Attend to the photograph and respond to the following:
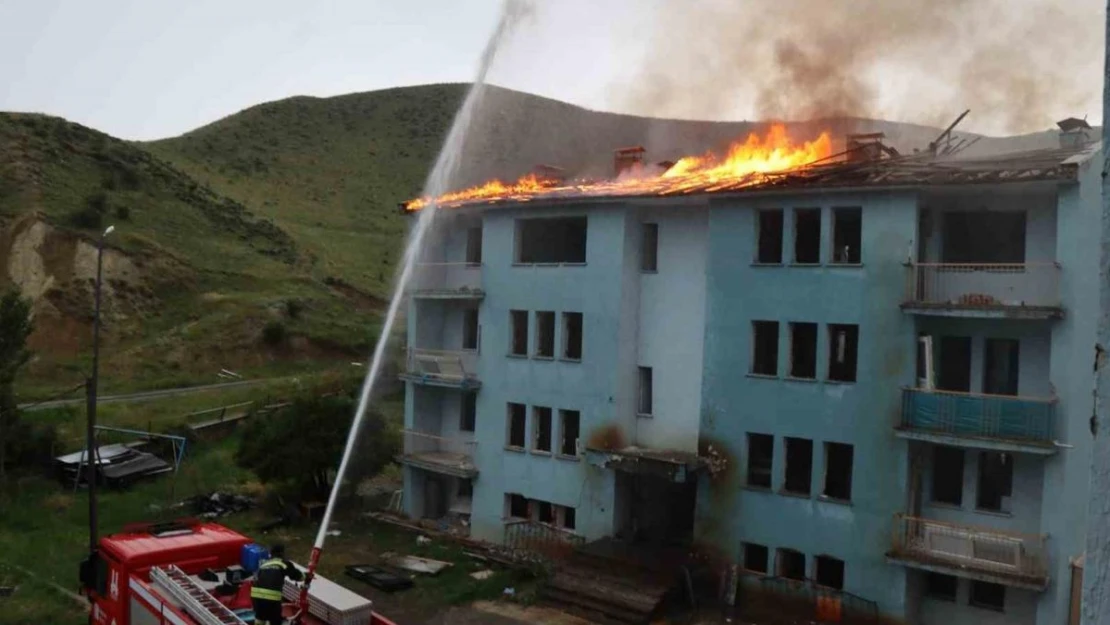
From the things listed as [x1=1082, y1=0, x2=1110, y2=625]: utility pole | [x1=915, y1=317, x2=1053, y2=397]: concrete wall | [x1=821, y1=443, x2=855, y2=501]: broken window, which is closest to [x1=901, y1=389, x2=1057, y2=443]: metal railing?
[x1=915, y1=317, x2=1053, y2=397]: concrete wall

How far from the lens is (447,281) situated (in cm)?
3014

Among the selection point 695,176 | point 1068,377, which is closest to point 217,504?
point 695,176

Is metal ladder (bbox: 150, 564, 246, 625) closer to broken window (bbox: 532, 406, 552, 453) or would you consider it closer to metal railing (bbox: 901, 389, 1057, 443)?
broken window (bbox: 532, 406, 552, 453)

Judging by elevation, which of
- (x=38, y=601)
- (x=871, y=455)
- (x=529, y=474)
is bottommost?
(x=38, y=601)

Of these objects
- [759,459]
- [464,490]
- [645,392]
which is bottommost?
[464,490]

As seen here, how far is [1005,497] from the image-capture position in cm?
1988

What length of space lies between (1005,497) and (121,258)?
186 ft

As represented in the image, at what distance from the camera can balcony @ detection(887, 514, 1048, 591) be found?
18.5m

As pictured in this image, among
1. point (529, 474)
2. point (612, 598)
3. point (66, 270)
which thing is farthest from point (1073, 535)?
point (66, 270)

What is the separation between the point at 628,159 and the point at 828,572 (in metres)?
15.4

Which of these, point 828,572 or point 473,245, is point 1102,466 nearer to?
point 828,572

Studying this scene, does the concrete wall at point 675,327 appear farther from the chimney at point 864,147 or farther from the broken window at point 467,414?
the broken window at point 467,414

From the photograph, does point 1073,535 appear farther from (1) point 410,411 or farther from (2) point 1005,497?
(1) point 410,411

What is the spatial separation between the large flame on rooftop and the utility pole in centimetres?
2036
